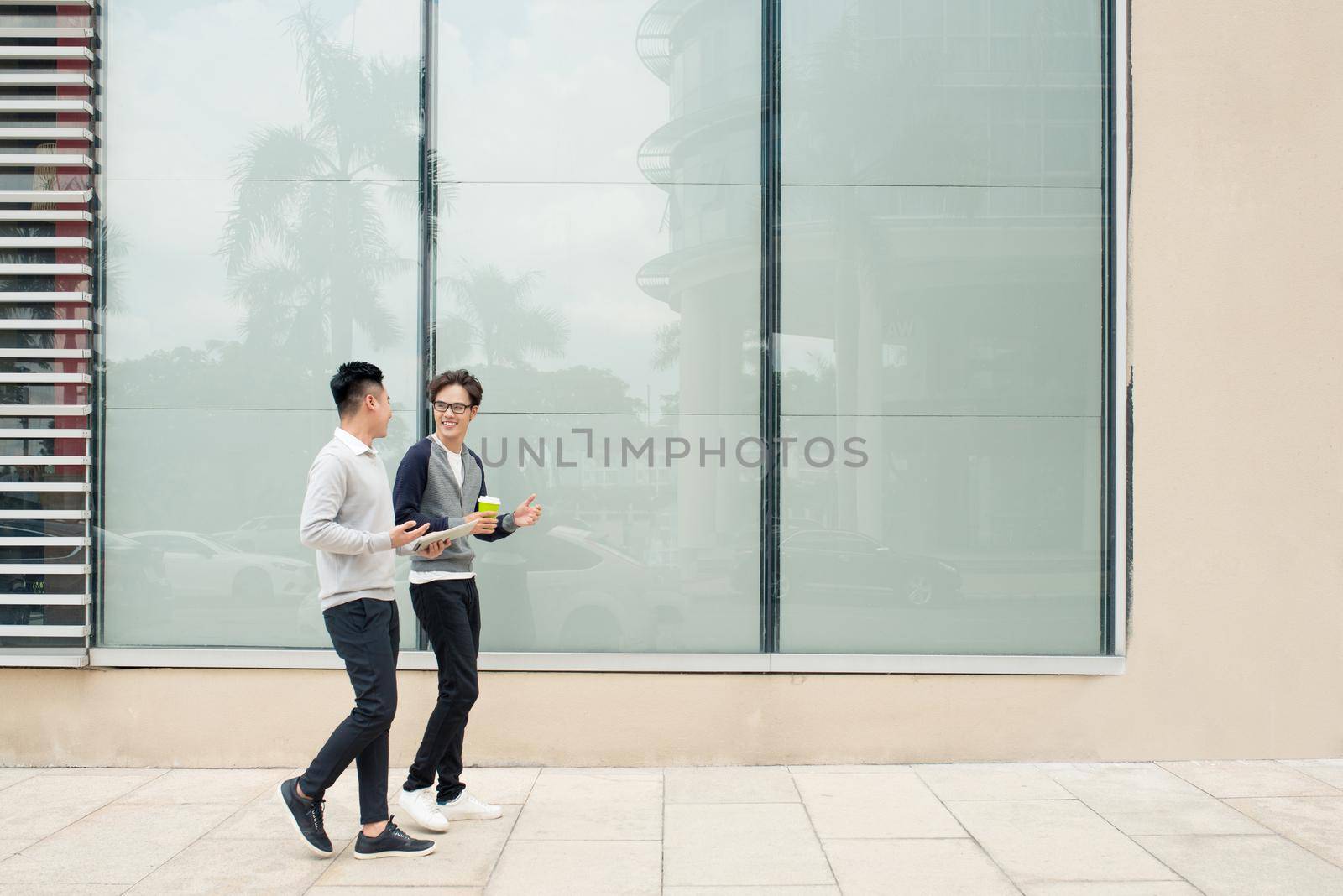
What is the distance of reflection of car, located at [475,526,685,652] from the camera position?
5637 millimetres

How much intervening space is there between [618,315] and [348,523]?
2116 millimetres

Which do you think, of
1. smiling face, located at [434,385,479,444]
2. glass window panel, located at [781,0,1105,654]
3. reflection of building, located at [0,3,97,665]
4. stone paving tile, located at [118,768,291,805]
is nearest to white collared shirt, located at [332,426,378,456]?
smiling face, located at [434,385,479,444]

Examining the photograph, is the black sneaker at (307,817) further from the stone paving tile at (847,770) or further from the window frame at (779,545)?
the stone paving tile at (847,770)

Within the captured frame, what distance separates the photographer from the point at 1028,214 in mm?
5727

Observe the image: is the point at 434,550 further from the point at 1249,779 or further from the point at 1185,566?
the point at 1249,779

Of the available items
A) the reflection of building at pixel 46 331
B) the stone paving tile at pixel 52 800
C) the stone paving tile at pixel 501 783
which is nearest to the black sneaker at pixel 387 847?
the stone paving tile at pixel 501 783

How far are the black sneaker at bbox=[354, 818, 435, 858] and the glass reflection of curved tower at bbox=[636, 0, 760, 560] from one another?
2238 millimetres

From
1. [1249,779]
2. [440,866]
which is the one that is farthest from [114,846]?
[1249,779]

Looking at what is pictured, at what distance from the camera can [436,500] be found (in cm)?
457

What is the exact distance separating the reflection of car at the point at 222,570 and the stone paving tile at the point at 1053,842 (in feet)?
12.2

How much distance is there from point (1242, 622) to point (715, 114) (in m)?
4.07

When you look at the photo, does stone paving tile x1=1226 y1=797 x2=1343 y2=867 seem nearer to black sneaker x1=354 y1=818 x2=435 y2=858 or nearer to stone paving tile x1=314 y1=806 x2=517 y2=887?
stone paving tile x1=314 y1=806 x2=517 y2=887

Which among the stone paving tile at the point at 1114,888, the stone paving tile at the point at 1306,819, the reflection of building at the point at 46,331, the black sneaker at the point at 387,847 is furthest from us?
the reflection of building at the point at 46,331

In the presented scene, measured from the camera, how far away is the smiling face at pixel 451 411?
4.57 meters
